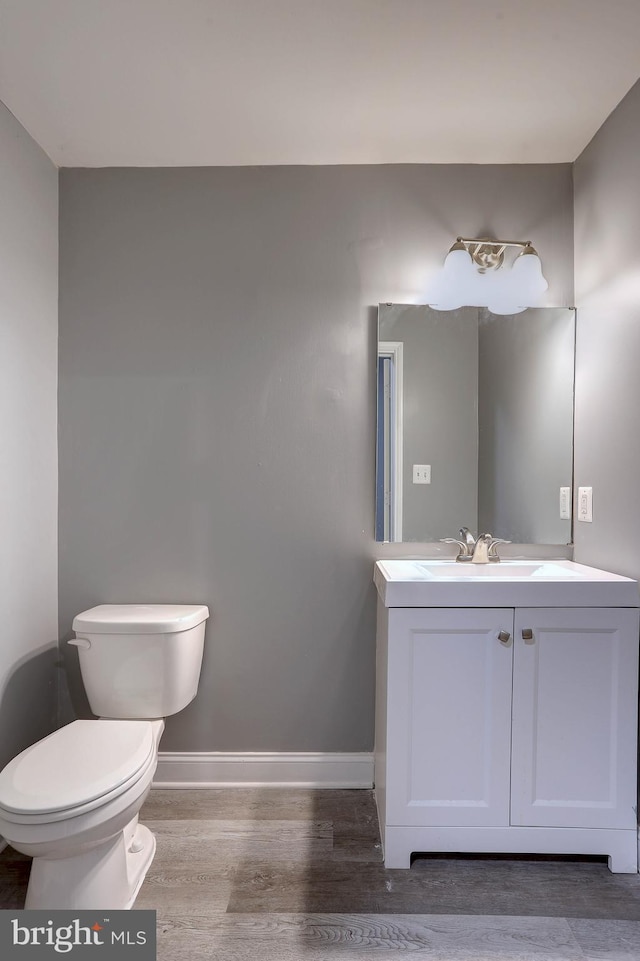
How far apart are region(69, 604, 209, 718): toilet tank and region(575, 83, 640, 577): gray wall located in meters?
1.45

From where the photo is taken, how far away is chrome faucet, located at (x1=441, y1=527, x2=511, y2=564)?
207 centimetres

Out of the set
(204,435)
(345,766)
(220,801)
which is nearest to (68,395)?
(204,435)

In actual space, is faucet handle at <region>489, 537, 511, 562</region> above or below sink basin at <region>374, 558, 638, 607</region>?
above

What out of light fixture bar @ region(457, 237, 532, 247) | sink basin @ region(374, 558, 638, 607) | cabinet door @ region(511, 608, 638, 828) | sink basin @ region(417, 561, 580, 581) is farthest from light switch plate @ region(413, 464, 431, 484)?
light fixture bar @ region(457, 237, 532, 247)

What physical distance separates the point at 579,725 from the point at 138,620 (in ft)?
4.59

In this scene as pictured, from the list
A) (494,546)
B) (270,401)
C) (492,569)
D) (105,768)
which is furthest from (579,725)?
(270,401)

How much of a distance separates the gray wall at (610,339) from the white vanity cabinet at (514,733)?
0.35 meters

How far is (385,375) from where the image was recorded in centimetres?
213

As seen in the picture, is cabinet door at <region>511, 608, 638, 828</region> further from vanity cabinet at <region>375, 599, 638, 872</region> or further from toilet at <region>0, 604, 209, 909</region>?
toilet at <region>0, 604, 209, 909</region>

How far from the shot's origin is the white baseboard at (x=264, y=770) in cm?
214

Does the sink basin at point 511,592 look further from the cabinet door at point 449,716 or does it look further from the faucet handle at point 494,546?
the faucet handle at point 494,546

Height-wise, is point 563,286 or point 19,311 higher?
point 563,286

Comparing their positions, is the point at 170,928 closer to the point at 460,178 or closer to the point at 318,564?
the point at 318,564

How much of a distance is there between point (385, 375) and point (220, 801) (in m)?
1.67
